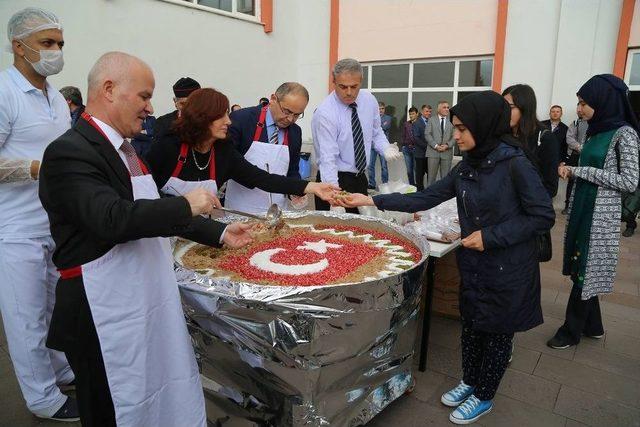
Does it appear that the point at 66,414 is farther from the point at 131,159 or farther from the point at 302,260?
the point at 131,159

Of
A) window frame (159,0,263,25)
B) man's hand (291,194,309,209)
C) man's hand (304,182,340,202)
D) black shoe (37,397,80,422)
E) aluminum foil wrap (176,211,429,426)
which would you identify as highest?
window frame (159,0,263,25)

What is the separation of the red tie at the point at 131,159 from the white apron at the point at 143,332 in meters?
0.04

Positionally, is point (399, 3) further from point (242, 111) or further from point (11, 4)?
point (242, 111)

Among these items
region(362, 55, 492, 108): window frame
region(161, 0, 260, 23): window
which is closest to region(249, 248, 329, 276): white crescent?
region(362, 55, 492, 108): window frame

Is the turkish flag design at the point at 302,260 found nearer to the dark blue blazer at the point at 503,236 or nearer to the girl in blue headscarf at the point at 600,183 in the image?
the dark blue blazer at the point at 503,236

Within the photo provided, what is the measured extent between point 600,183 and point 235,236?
236cm

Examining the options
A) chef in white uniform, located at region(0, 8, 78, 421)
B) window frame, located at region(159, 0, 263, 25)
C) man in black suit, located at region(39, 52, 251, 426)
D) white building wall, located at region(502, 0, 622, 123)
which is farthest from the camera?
window frame, located at region(159, 0, 263, 25)

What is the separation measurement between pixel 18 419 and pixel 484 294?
266 centimetres

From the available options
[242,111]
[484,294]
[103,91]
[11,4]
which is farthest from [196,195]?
[11,4]

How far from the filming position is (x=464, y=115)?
2086mm

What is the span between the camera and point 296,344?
179 centimetres

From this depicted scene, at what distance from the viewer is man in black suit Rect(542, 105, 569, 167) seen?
789 cm

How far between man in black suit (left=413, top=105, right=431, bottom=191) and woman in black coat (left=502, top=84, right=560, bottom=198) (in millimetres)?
6675

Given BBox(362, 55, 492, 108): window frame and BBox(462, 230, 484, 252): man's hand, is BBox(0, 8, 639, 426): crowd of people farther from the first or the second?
BBox(362, 55, 492, 108): window frame
